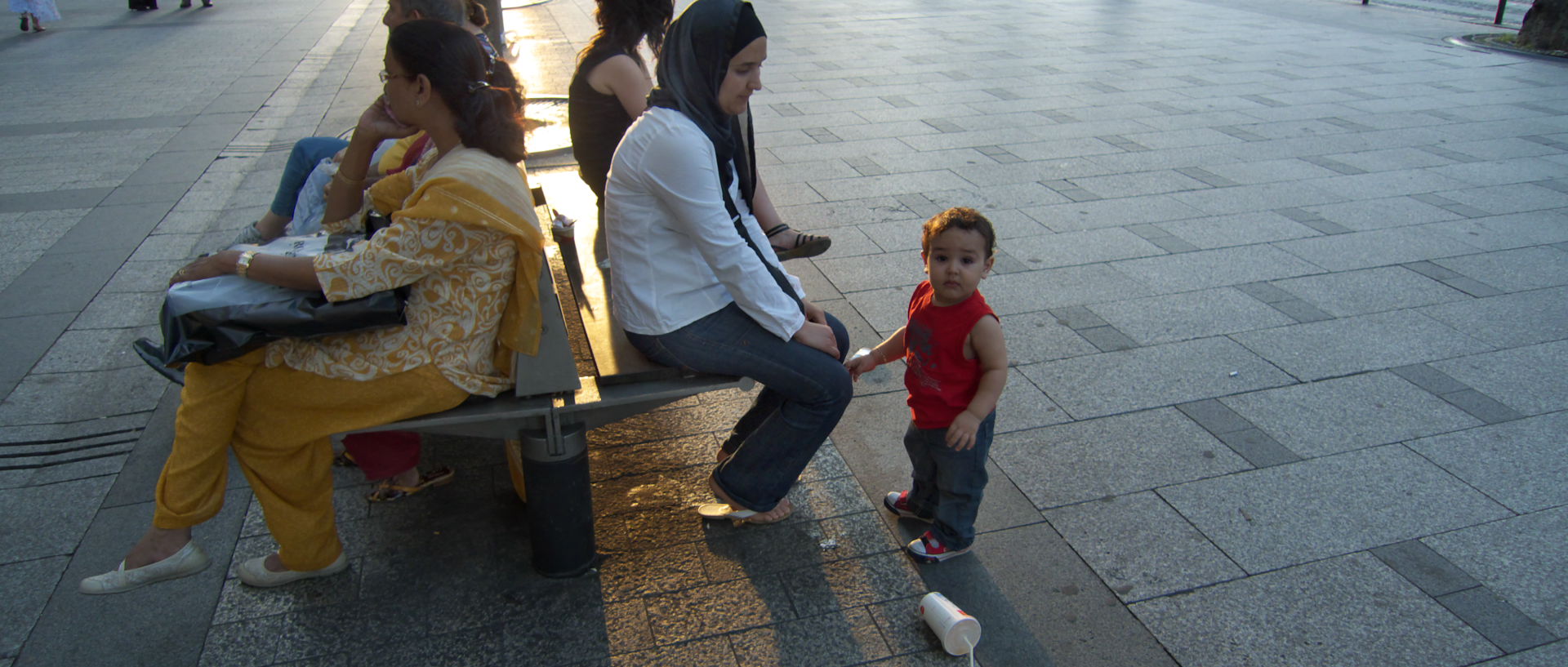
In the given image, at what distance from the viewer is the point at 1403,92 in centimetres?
936

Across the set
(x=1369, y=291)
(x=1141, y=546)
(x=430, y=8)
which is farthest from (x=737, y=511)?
(x=1369, y=291)

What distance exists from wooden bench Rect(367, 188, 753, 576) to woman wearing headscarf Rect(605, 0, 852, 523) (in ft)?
0.26

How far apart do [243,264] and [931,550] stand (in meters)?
1.96

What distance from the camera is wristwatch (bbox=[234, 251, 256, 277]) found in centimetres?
241

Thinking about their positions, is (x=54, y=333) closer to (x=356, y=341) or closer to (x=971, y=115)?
(x=356, y=341)

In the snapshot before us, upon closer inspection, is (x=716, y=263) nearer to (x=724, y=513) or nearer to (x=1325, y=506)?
(x=724, y=513)

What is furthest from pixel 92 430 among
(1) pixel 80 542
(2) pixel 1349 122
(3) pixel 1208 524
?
(2) pixel 1349 122

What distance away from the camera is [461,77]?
8.24 feet

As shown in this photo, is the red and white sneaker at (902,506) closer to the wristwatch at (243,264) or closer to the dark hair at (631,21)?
the dark hair at (631,21)

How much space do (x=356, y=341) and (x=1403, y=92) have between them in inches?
392

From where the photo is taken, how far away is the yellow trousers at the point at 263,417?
247 centimetres

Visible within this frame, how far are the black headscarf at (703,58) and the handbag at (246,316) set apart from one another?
861 millimetres

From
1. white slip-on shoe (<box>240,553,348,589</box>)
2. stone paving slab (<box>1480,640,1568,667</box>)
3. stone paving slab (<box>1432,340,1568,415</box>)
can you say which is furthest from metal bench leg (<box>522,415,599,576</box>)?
stone paving slab (<box>1432,340,1568,415</box>)

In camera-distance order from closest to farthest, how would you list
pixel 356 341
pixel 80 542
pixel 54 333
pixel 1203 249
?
1. pixel 356 341
2. pixel 80 542
3. pixel 54 333
4. pixel 1203 249
